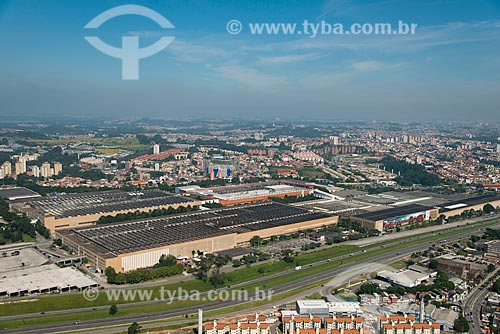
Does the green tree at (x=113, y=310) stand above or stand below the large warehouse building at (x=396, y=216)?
below

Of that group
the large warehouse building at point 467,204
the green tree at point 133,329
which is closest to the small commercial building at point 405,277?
the green tree at point 133,329

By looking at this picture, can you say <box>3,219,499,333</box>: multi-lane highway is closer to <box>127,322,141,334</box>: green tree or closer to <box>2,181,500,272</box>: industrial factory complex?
<box>127,322,141,334</box>: green tree

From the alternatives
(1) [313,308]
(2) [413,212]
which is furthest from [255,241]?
(2) [413,212]

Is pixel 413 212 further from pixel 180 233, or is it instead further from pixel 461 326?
pixel 461 326

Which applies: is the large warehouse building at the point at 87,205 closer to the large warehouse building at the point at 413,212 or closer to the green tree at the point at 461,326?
the large warehouse building at the point at 413,212

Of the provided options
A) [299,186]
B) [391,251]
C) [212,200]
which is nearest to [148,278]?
[391,251]

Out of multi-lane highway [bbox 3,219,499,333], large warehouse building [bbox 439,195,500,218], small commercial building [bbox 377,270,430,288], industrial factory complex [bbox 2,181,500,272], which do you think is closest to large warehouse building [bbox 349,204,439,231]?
industrial factory complex [bbox 2,181,500,272]

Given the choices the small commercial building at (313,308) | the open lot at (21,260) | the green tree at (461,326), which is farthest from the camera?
the open lot at (21,260)
